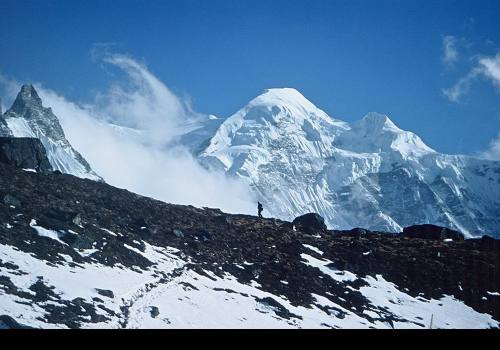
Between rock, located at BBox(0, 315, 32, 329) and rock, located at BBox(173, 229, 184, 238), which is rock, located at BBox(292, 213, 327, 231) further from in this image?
rock, located at BBox(0, 315, 32, 329)

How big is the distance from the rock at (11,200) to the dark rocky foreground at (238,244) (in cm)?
15

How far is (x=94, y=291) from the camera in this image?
27.8 meters

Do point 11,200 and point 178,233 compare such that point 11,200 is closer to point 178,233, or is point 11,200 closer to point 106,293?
point 178,233

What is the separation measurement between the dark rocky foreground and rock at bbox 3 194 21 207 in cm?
15

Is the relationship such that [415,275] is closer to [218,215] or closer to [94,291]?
[218,215]

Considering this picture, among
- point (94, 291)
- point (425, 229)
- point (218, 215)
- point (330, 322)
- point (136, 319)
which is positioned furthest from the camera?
point (425, 229)

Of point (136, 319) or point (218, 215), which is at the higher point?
point (218, 215)

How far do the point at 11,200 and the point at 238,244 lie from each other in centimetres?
1967

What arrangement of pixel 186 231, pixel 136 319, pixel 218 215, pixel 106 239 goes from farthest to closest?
1. pixel 218 215
2. pixel 186 231
3. pixel 106 239
4. pixel 136 319

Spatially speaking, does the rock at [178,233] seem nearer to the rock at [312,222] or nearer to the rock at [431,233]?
the rock at [312,222]

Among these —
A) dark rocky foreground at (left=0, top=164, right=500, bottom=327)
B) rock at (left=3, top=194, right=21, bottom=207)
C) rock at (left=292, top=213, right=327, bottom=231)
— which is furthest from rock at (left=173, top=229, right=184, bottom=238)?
rock at (left=292, top=213, right=327, bottom=231)

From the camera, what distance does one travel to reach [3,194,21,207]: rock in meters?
39.0
